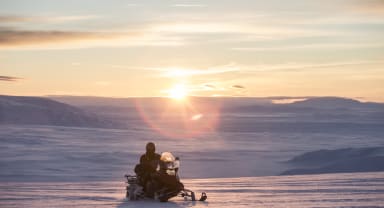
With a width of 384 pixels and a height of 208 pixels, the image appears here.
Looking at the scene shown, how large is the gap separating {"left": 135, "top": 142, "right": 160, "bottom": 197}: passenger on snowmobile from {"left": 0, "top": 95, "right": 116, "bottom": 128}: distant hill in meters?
44.7

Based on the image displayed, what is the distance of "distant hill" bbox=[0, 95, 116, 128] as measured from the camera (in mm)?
62812

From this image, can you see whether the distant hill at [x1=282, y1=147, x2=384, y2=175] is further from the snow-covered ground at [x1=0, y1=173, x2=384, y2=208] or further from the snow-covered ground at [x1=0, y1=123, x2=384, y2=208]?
the snow-covered ground at [x1=0, y1=173, x2=384, y2=208]

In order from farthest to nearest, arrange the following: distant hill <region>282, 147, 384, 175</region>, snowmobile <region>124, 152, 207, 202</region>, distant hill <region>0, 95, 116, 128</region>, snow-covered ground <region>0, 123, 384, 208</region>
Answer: distant hill <region>0, 95, 116, 128</region> < distant hill <region>282, 147, 384, 175</region> < snow-covered ground <region>0, 123, 384, 208</region> < snowmobile <region>124, 152, 207, 202</region>

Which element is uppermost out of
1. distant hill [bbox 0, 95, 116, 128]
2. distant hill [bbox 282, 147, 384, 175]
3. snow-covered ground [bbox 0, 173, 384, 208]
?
distant hill [bbox 0, 95, 116, 128]

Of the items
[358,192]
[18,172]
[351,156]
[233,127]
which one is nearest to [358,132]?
[233,127]

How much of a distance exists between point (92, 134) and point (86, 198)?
32249mm

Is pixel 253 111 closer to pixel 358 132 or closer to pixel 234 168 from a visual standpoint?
pixel 358 132

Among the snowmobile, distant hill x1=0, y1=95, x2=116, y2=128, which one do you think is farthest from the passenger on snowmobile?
distant hill x1=0, y1=95, x2=116, y2=128

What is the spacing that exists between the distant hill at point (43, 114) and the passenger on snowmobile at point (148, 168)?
44.7 meters

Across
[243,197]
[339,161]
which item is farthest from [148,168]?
[339,161]

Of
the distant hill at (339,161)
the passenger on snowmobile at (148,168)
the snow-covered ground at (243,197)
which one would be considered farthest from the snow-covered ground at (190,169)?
the distant hill at (339,161)

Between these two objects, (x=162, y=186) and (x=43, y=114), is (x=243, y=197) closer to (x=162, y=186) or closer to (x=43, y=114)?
(x=162, y=186)

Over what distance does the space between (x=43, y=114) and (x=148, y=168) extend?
52034mm

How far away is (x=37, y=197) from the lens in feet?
54.6
